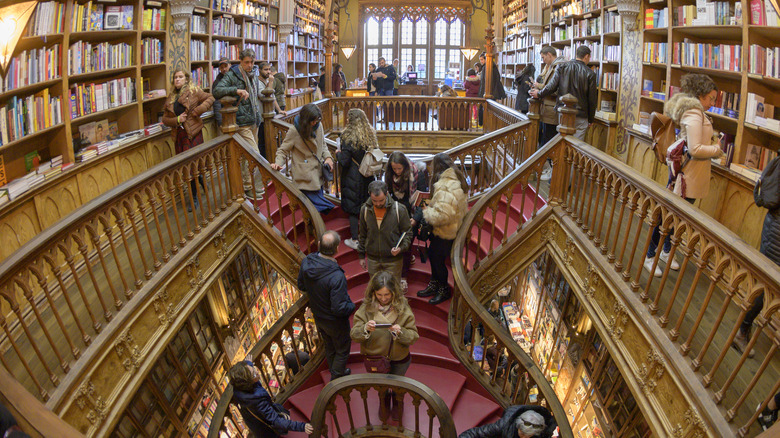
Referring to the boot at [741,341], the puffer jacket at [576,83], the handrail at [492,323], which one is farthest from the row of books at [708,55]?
the boot at [741,341]

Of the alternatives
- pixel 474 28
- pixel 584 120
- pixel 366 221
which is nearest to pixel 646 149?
pixel 584 120

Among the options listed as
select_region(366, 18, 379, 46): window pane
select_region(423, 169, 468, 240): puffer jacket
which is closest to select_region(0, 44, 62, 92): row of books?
select_region(423, 169, 468, 240): puffer jacket

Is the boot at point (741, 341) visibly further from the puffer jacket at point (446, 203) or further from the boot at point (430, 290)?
the boot at point (430, 290)

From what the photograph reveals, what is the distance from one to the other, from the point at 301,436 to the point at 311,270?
141cm

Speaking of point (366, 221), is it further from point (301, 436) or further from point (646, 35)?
point (646, 35)

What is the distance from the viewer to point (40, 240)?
235 cm

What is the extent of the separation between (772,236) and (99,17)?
5.51 meters

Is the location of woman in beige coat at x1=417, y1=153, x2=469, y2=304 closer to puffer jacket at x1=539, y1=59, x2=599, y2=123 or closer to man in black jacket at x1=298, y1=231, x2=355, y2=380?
man in black jacket at x1=298, y1=231, x2=355, y2=380

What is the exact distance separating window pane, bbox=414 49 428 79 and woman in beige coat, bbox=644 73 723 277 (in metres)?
13.9

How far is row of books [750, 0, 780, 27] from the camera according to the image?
3.54m

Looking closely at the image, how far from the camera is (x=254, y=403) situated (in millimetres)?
3354

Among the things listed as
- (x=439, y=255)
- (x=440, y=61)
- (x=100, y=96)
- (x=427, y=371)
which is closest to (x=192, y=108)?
(x=100, y=96)

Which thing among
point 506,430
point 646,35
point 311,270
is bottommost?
point 506,430

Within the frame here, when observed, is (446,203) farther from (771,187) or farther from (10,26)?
(10,26)
